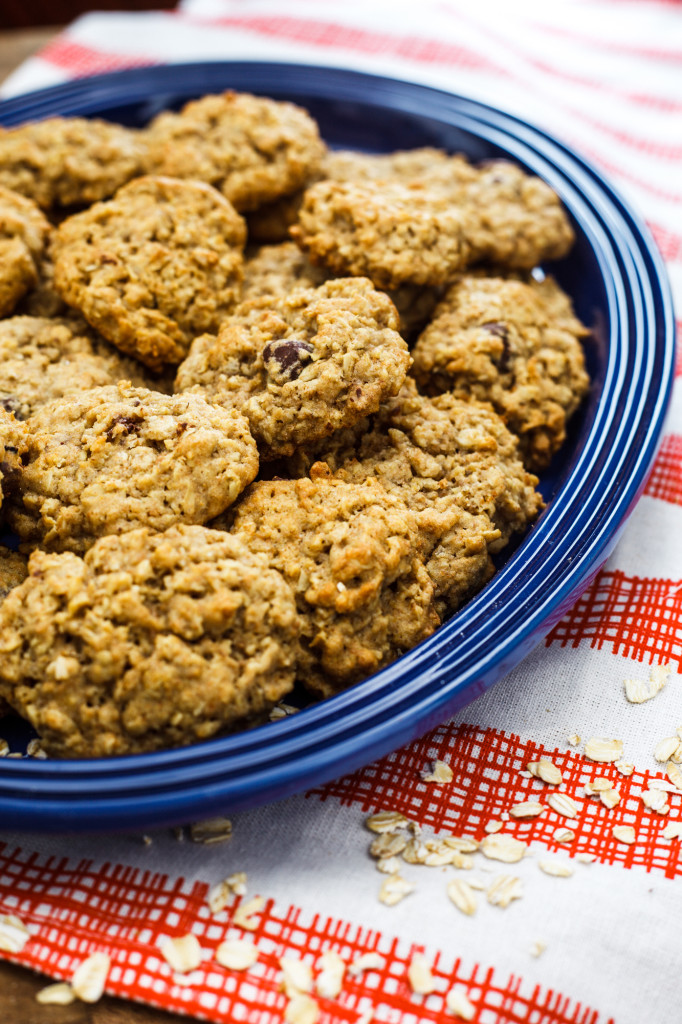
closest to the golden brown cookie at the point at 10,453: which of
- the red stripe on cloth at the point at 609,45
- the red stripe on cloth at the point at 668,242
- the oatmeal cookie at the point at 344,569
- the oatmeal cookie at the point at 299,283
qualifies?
the oatmeal cookie at the point at 344,569

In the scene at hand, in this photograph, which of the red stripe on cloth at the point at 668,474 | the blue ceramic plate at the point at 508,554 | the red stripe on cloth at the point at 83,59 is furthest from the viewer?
the red stripe on cloth at the point at 83,59

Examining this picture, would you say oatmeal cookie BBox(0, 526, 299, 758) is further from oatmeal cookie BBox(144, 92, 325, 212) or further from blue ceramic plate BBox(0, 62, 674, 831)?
oatmeal cookie BBox(144, 92, 325, 212)

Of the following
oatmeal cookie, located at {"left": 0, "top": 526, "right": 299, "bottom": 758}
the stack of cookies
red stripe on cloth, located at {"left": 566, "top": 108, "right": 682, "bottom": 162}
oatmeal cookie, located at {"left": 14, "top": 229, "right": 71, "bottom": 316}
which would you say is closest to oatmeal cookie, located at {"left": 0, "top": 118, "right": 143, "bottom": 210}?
the stack of cookies

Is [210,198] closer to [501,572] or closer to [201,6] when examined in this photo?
[501,572]

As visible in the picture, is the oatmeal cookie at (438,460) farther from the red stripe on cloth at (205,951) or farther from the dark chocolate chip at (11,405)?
the red stripe on cloth at (205,951)

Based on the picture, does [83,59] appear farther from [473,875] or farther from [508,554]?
[473,875]

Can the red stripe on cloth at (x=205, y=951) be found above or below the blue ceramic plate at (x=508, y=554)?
below
